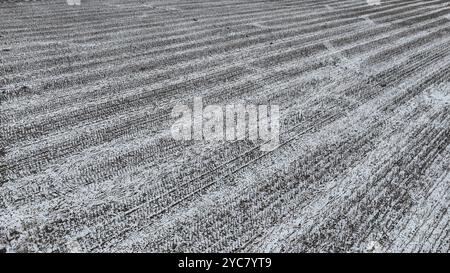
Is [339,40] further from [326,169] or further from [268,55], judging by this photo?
[326,169]

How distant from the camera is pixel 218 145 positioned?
106 inches

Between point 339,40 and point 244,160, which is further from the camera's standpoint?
point 339,40

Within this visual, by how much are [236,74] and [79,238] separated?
243cm

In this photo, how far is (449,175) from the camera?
2486 mm

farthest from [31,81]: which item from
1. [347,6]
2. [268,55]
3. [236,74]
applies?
[347,6]

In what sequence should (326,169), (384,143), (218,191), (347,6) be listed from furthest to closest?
1. (347,6)
2. (384,143)
3. (326,169)
4. (218,191)

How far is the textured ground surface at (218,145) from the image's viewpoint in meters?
2.00

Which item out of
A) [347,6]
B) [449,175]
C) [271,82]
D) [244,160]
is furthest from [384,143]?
[347,6]

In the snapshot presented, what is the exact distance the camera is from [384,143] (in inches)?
110

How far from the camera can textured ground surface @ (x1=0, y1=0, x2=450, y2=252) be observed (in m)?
2.00

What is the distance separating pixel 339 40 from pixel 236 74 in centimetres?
191
